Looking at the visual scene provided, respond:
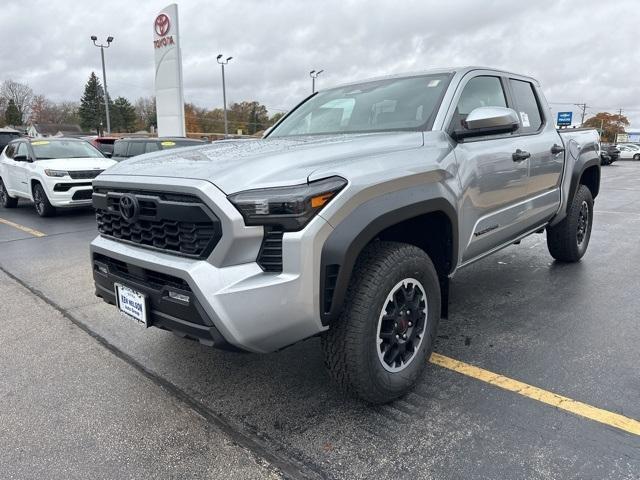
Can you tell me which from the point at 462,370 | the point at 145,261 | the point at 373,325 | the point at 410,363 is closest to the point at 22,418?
the point at 145,261

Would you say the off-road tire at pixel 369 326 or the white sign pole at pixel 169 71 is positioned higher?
the white sign pole at pixel 169 71

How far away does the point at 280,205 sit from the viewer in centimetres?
210

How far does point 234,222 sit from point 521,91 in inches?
131

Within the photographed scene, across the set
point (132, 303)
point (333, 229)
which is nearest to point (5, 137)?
point (132, 303)

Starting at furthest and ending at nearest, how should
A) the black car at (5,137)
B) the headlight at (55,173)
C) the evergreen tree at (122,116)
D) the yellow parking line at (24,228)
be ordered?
the evergreen tree at (122,116) < the black car at (5,137) < the headlight at (55,173) < the yellow parking line at (24,228)

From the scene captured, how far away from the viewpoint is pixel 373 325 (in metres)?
2.38

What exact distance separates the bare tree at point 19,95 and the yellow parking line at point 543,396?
100 meters

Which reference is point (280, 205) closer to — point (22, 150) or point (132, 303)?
point (132, 303)

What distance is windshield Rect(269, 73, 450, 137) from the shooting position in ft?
10.5

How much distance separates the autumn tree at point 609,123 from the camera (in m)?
92.6

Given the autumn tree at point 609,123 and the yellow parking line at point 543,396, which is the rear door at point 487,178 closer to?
the yellow parking line at point 543,396

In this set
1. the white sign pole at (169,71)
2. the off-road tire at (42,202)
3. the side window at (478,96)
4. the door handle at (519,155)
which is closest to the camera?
the side window at (478,96)

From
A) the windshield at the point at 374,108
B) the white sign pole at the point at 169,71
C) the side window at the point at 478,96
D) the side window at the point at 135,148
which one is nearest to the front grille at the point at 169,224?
the windshield at the point at 374,108

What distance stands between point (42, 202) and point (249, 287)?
8.97 meters
